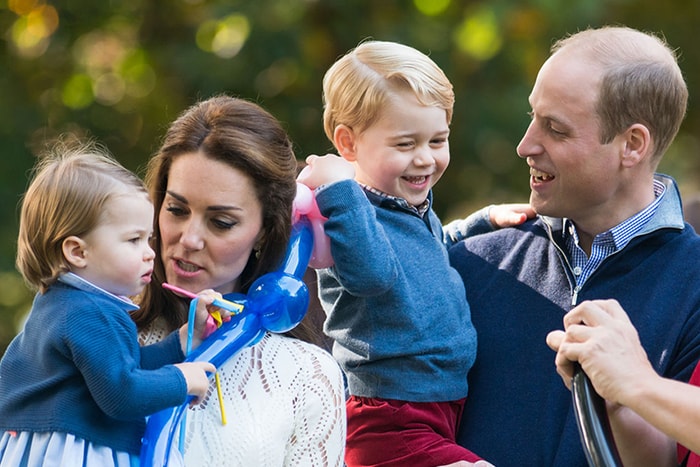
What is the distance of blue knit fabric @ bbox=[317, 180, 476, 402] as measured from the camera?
2762 mm

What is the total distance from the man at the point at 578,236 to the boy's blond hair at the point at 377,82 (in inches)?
12.8

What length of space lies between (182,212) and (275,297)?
28 cm

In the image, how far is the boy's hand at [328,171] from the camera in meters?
2.78

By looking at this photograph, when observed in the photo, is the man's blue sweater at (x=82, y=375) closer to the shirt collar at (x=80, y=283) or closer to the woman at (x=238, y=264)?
the shirt collar at (x=80, y=283)

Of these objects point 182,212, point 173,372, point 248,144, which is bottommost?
point 173,372

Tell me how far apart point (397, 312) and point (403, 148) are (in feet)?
1.32

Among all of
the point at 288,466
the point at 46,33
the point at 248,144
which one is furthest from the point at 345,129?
the point at 46,33

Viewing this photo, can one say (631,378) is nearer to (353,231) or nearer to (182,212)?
(353,231)

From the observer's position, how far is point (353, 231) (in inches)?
107

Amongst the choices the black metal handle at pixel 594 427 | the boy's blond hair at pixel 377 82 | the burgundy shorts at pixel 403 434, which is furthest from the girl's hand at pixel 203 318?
the black metal handle at pixel 594 427

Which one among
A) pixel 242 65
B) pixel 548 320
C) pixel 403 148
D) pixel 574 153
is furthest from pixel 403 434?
pixel 242 65

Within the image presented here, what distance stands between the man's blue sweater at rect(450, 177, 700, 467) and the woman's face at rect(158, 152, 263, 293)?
30.0 inches

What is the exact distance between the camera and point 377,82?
2.94m

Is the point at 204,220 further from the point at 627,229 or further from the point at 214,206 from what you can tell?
the point at 627,229
